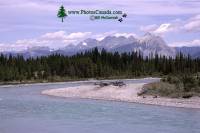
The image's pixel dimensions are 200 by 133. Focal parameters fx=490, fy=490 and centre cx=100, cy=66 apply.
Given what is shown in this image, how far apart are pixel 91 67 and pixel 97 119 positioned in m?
109

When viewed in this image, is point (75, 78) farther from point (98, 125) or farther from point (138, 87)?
point (98, 125)

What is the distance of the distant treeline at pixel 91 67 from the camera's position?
452 feet

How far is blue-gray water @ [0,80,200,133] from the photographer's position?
1341 inches

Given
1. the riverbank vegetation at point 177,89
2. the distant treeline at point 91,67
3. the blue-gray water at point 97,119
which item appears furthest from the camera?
the distant treeline at point 91,67

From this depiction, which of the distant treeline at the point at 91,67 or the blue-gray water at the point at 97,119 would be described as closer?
the blue-gray water at the point at 97,119

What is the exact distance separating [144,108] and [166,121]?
10.2 m

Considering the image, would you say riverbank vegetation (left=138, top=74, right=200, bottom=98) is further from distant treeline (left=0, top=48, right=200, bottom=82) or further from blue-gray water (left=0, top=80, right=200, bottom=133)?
distant treeline (left=0, top=48, right=200, bottom=82)

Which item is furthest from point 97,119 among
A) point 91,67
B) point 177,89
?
point 91,67

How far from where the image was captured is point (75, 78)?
140 metres

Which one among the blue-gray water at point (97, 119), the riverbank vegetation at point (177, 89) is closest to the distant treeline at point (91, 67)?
the riverbank vegetation at point (177, 89)

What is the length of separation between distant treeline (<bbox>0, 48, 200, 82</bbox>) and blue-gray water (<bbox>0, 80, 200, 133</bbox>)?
7950 cm

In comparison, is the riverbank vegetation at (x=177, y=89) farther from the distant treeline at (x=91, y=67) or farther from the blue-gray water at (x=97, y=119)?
the distant treeline at (x=91, y=67)

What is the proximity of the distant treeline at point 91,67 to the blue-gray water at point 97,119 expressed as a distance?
79497 millimetres

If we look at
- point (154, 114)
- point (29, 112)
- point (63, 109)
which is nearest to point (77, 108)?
A: point (63, 109)
